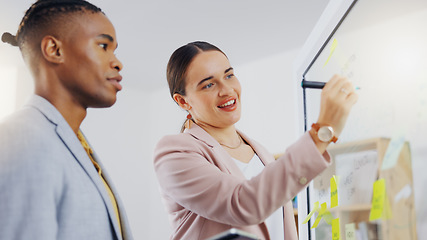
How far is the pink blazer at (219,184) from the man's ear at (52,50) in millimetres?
355

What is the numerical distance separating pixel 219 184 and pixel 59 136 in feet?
1.13

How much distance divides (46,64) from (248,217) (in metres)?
0.48

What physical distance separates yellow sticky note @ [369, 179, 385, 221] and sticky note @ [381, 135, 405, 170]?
4cm

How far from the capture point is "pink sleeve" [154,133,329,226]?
0.91m

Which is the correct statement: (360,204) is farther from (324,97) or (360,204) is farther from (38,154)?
(38,154)

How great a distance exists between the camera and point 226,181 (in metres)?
1.00

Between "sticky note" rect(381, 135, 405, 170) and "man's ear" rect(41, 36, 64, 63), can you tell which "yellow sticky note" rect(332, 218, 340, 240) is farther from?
"man's ear" rect(41, 36, 64, 63)

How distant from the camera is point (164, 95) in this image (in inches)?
190

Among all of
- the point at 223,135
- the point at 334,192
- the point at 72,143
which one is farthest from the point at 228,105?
the point at 72,143

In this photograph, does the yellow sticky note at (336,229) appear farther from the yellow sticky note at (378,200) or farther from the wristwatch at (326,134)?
the wristwatch at (326,134)

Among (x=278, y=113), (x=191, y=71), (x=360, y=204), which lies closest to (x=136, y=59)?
(x=278, y=113)

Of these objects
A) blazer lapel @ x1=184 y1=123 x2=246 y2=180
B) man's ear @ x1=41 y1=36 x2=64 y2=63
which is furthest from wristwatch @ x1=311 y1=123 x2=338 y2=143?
man's ear @ x1=41 y1=36 x2=64 y2=63

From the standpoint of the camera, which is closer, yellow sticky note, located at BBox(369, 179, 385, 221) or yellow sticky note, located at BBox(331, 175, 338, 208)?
yellow sticky note, located at BBox(369, 179, 385, 221)

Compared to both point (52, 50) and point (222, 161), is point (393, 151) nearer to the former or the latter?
point (222, 161)
